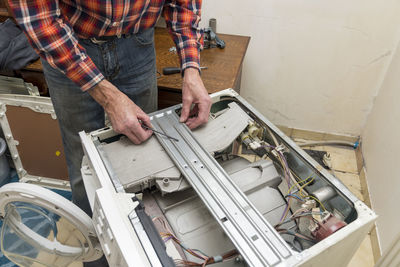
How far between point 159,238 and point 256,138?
44 cm

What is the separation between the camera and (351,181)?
1988 mm

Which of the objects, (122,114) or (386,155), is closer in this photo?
(122,114)

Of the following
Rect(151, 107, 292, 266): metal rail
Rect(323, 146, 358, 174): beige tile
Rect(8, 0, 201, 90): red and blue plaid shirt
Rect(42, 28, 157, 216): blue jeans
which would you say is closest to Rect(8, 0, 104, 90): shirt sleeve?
Rect(8, 0, 201, 90): red and blue plaid shirt

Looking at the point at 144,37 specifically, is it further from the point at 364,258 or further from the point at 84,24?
the point at 364,258

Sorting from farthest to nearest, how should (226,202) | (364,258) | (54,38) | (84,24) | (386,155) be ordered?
1. (386,155)
2. (364,258)
3. (84,24)
4. (54,38)
5. (226,202)

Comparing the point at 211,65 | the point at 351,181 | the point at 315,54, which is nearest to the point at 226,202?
the point at 211,65

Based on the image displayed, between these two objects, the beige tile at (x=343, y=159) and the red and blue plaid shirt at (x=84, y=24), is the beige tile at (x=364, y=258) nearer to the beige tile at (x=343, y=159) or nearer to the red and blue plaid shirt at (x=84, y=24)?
the beige tile at (x=343, y=159)

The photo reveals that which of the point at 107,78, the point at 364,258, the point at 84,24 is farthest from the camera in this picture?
the point at 364,258

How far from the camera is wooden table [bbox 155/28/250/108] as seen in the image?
1467 mm

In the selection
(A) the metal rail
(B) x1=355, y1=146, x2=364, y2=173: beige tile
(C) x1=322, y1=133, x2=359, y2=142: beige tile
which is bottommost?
(B) x1=355, y1=146, x2=364, y2=173: beige tile

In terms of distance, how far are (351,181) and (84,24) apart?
→ 69.4 inches

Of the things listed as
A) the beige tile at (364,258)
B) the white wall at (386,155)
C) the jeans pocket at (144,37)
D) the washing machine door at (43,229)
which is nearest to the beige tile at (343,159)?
the white wall at (386,155)

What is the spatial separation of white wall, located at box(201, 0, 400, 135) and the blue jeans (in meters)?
0.88

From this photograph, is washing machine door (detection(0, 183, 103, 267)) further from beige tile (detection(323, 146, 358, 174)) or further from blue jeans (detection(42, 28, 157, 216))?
beige tile (detection(323, 146, 358, 174))
